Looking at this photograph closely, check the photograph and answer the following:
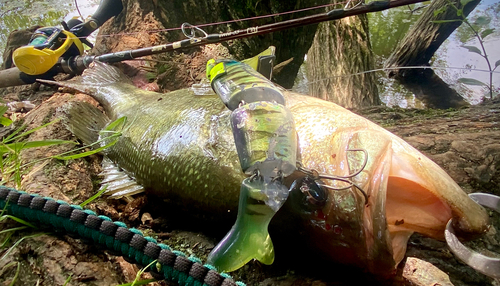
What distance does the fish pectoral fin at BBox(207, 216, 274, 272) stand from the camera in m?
0.91

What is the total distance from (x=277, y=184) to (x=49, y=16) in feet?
27.7

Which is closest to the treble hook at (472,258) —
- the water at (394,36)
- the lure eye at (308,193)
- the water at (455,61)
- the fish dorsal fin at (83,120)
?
the lure eye at (308,193)

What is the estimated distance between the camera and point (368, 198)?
3.04 feet

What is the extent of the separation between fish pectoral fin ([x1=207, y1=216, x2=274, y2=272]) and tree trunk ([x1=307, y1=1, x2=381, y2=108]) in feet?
11.7

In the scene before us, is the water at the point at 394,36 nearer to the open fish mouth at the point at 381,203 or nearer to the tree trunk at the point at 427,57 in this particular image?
the tree trunk at the point at 427,57

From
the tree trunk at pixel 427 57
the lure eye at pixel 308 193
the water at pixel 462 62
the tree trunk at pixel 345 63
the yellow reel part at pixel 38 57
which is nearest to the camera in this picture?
the lure eye at pixel 308 193

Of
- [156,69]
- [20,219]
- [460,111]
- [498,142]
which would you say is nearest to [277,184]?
[20,219]

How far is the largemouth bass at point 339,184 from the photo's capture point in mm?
927

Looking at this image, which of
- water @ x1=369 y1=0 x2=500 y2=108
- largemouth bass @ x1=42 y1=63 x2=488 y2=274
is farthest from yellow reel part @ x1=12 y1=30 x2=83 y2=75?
water @ x1=369 y1=0 x2=500 y2=108

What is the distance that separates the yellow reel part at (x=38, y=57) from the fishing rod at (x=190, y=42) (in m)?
0.13

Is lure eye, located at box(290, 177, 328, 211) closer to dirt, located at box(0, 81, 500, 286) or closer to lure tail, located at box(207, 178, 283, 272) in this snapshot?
lure tail, located at box(207, 178, 283, 272)

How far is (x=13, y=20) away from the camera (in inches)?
279

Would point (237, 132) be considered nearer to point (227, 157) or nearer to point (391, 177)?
point (227, 157)

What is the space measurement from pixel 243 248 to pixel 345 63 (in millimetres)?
4216
